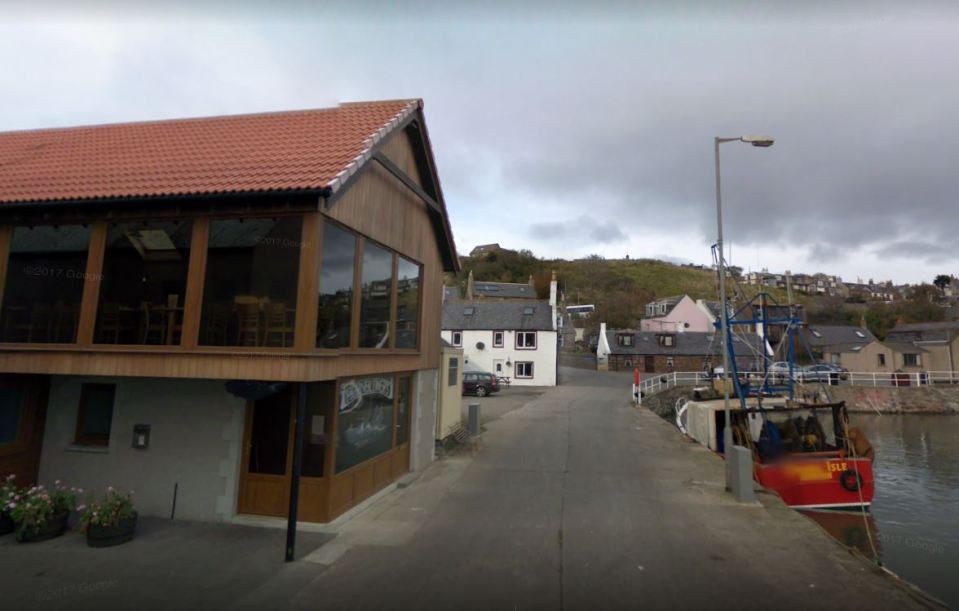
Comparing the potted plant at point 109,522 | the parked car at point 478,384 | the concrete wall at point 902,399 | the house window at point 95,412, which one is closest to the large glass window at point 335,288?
the potted plant at point 109,522

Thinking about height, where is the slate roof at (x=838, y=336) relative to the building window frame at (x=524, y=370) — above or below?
above

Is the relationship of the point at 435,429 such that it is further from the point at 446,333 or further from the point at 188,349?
the point at 446,333

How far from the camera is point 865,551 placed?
11969 mm

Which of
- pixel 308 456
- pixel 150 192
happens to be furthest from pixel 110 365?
pixel 308 456

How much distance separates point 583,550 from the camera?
7.29 m

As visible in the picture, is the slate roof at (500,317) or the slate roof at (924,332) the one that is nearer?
the slate roof at (500,317)

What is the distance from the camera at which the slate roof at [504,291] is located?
7975 centimetres

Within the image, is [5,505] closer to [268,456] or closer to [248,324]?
[268,456]

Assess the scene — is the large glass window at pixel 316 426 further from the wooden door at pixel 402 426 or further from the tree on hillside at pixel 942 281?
the tree on hillside at pixel 942 281

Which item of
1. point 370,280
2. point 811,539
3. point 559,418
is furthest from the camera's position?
point 559,418

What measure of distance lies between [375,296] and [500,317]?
33177mm

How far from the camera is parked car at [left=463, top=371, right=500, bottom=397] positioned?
32.8 metres

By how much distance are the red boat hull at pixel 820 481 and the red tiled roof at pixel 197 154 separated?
13.1 m

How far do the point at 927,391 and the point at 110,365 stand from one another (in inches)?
2035
